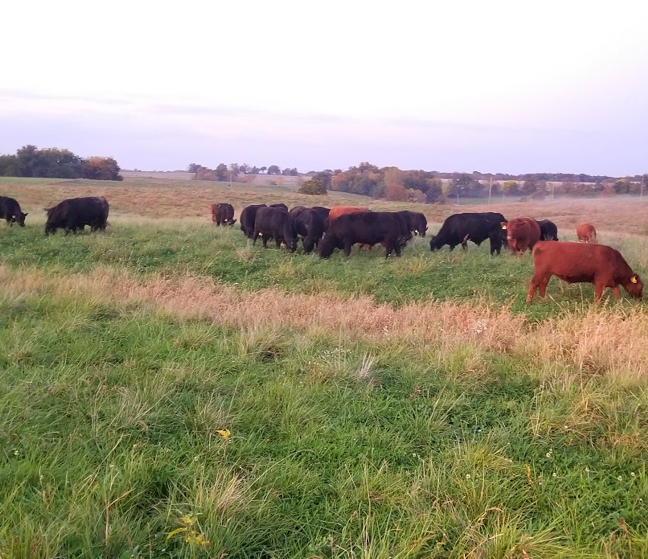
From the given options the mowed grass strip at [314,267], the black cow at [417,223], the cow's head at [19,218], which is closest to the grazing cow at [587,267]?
the mowed grass strip at [314,267]

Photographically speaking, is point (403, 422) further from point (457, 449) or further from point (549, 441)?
point (549, 441)

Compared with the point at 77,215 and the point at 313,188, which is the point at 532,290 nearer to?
the point at 77,215

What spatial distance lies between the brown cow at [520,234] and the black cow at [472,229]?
1522 mm

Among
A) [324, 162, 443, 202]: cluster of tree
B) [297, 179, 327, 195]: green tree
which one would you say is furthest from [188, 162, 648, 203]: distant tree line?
[297, 179, 327, 195]: green tree

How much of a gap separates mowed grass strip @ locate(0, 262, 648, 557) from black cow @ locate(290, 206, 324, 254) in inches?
376

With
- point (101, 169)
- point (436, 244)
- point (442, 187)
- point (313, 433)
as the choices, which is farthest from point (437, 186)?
point (313, 433)

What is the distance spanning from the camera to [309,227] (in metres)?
15.8

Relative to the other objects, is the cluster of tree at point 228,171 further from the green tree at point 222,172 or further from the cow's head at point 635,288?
the cow's head at point 635,288

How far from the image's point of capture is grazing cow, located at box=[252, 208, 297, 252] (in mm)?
15617

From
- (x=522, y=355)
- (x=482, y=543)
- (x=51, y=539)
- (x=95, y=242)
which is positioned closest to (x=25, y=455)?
(x=51, y=539)

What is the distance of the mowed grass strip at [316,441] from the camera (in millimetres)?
2682

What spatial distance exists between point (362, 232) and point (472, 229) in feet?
11.9

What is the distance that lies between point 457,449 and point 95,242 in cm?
1237

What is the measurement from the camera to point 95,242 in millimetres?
13953
